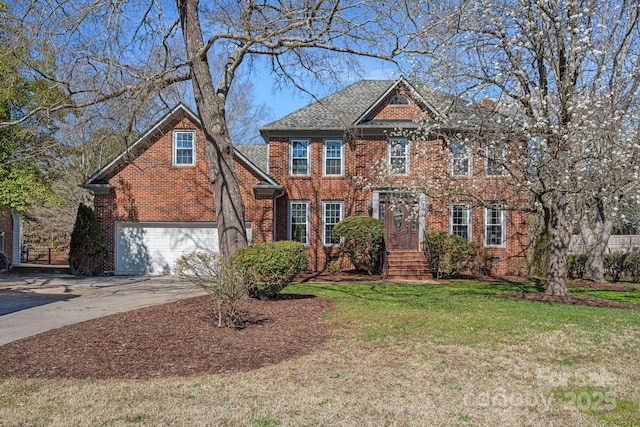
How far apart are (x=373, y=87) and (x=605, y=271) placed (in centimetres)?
1237

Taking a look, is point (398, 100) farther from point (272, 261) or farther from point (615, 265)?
point (272, 261)

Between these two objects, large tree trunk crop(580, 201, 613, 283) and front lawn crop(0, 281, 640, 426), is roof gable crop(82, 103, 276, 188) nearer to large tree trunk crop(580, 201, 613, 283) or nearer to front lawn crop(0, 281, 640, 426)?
front lawn crop(0, 281, 640, 426)

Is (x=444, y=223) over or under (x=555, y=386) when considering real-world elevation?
over

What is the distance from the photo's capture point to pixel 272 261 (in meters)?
10.5

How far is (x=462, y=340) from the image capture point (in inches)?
304

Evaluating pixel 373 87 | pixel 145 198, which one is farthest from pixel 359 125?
pixel 145 198

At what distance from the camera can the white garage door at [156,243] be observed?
1861 cm

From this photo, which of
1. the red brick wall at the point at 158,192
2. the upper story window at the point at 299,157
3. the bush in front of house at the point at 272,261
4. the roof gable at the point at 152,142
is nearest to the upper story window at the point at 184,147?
the red brick wall at the point at 158,192

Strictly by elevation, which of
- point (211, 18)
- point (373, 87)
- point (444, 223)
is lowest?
point (444, 223)

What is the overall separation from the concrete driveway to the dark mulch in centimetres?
102

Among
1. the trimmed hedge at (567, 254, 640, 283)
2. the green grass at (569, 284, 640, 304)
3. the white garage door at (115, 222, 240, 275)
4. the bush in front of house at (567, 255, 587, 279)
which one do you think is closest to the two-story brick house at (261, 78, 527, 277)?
the bush in front of house at (567, 255, 587, 279)

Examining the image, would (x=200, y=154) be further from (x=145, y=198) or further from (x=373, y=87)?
(x=373, y=87)

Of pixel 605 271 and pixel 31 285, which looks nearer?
pixel 31 285

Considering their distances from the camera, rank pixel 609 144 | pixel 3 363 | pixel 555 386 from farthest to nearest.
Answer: pixel 609 144 → pixel 3 363 → pixel 555 386
